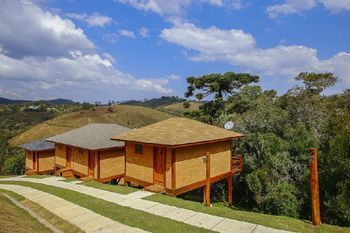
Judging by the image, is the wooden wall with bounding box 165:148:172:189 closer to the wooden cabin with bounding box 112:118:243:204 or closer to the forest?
the wooden cabin with bounding box 112:118:243:204

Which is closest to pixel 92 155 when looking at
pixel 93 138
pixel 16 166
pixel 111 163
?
pixel 111 163

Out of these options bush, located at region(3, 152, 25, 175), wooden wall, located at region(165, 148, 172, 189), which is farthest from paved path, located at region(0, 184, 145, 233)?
bush, located at region(3, 152, 25, 175)

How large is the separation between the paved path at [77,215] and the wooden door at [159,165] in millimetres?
4907

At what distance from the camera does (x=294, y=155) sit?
826 inches

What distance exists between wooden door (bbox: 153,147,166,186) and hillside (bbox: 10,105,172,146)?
7997 cm

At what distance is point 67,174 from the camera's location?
24875mm

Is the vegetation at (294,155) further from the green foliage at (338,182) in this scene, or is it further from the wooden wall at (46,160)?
the wooden wall at (46,160)

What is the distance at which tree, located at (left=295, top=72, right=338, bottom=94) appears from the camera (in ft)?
112

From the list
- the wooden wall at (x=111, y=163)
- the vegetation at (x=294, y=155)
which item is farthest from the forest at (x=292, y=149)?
the wooden wall at (x=111, y=163)

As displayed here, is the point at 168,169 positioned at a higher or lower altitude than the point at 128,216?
higher

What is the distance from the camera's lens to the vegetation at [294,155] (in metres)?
15.0

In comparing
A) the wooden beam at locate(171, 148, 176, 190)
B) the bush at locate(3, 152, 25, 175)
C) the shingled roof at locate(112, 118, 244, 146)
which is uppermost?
the shingled roof at locate(112, 118, 244, 146)

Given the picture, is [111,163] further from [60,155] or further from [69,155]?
[60,155]

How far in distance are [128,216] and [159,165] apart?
5493 millimetres
